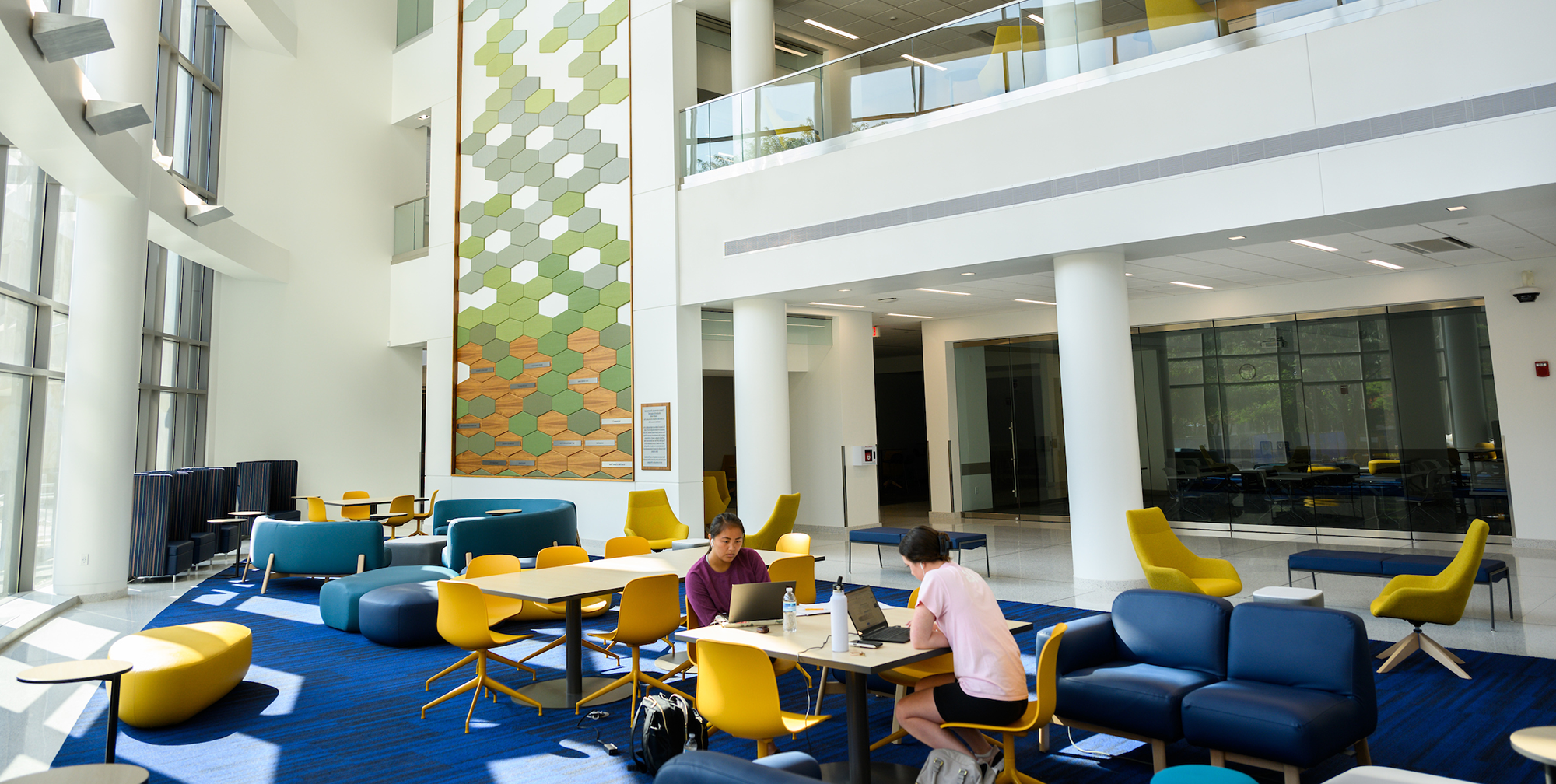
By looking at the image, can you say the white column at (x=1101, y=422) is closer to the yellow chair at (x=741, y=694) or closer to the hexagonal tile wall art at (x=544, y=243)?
the yellow chair at (x=741, y=694)

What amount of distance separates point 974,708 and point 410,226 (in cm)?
1462

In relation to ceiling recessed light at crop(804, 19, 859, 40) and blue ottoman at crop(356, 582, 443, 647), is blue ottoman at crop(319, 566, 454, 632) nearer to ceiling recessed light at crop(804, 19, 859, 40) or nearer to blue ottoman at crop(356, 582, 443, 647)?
blue ottoman at crop(356, 582, 443, 647)

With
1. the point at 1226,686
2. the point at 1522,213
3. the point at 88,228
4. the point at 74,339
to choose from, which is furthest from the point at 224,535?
the point at 1522,213

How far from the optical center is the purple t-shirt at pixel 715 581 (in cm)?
469

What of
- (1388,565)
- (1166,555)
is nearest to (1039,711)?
(1166,555)

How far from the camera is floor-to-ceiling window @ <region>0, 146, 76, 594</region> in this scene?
8.35 m

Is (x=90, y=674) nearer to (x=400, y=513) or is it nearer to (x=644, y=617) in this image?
(x=644, y=617)

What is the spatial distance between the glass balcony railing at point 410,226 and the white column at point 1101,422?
37.6 feet

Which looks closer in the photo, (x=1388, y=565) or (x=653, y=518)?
(x=1388, y=565)

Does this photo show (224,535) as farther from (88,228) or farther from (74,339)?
(88,228)

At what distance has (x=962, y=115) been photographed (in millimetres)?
8867

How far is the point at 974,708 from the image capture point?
339cm

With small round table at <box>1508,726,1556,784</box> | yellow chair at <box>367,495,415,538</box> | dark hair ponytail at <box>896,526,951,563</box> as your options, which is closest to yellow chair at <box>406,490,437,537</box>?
yellow chair at <box>367,495,415,538</box>

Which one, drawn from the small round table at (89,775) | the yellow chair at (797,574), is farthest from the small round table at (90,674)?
the yellow chair at (797,574)
